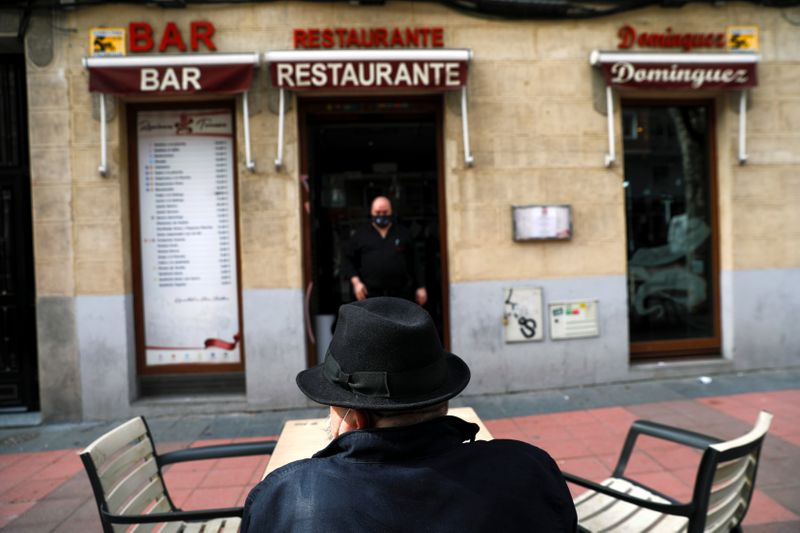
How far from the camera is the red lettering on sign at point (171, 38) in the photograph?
561 centimetres

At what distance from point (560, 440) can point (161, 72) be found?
522cm

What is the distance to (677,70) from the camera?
593 cm

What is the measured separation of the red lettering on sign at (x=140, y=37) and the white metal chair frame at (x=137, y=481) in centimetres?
455

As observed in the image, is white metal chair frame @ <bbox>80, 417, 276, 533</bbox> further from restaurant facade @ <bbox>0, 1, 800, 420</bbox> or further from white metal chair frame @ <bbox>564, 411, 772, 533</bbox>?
restaurant facade @ <bbox>0, 1, 800, 420</bbox>

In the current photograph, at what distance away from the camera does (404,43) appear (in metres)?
5.82

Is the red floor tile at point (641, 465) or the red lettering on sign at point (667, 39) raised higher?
the red lettering on sign at point (667, 39)

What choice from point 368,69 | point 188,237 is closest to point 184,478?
point 188,237

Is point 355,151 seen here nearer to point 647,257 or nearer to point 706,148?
point 647,257

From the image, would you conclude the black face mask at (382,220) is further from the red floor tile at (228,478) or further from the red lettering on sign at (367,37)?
the red floor tile at (228,478)

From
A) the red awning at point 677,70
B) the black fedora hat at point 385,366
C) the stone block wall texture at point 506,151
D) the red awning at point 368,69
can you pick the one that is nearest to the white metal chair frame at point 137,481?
the black fedora hat at point 385,366

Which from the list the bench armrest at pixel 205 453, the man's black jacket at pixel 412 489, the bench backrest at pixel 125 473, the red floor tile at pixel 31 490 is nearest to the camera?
the man's black jacket at pixel 412 489

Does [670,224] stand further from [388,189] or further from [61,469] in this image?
[61,469]

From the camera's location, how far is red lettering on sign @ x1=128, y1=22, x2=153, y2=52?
221 inches

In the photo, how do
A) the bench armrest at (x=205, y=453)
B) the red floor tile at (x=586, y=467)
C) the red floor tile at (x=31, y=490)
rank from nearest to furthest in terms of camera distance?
1. the bench armrest at (x=205, y=453)
2. the red floor tile at (x=586, y=467)
3. the red floor tile at (x=31, y=490)
